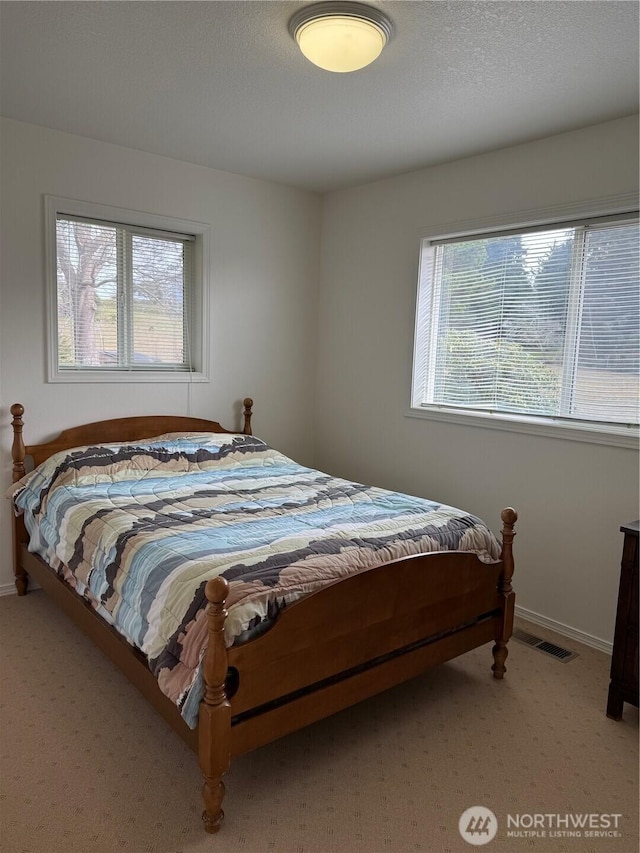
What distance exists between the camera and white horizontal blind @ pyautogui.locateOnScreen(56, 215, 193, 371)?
138 inches

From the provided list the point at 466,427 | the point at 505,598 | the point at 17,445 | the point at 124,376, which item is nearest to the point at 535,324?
the point at 466,427

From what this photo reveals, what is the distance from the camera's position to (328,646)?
2.00m

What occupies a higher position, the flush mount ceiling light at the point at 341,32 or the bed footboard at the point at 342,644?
the flush mount ceiling light at the point at 341,32

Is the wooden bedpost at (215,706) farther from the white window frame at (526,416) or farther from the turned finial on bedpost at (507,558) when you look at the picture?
the white window frame at (526,416)

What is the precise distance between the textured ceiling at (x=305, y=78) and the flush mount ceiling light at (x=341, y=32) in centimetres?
5

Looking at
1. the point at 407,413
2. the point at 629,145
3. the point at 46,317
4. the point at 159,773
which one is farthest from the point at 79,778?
the point at 629,145

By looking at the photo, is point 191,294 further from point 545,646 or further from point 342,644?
point 545,646

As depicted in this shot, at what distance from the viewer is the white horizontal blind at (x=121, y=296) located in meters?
3.52

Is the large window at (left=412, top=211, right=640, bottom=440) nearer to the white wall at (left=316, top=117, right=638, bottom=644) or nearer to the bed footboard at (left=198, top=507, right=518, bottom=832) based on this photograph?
the white wall at (left=316, top=117, right=638, bottom=644)

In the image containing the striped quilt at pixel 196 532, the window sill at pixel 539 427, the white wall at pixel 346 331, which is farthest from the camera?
the white wall at pixel 346 331

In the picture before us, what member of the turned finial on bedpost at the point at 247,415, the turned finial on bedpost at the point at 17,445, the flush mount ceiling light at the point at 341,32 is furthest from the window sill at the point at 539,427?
the turned finial on bedpost at the point at 17,445

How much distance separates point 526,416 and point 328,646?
1.93m

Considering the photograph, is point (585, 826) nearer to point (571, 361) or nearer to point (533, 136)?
point (571, 361)

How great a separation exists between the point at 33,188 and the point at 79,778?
2.81m
